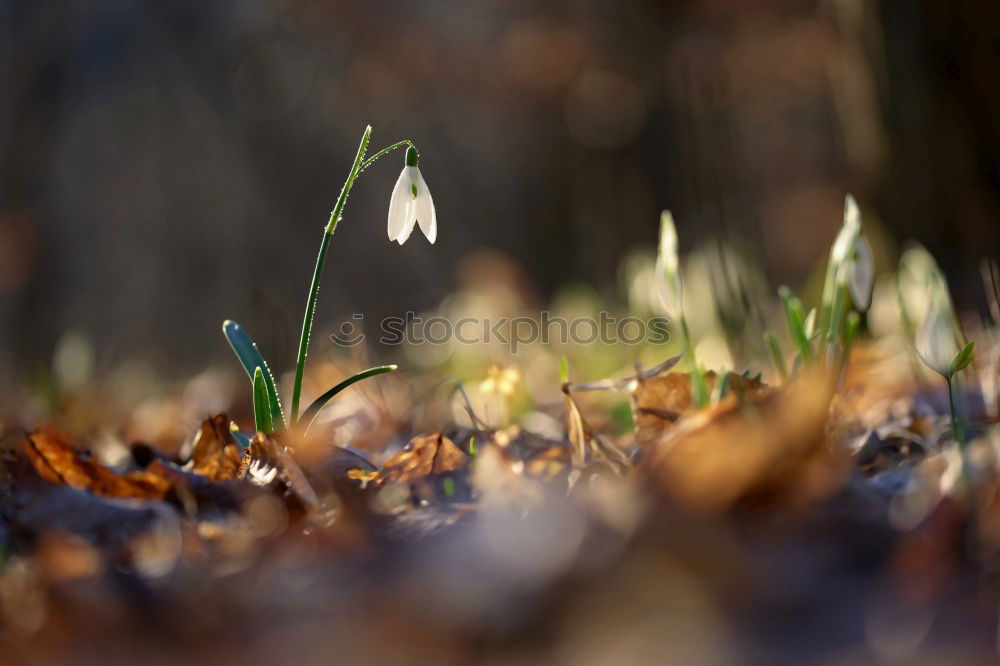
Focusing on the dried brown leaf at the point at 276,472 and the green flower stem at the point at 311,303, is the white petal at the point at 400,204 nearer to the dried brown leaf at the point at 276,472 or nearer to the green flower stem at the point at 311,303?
the green flower stem at the point at 311,303

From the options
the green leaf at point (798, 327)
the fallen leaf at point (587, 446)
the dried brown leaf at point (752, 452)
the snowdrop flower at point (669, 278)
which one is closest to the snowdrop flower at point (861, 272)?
the green leaf at point (798, 327)

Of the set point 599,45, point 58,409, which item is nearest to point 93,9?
point 599,45

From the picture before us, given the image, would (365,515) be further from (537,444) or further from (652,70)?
(652,70)

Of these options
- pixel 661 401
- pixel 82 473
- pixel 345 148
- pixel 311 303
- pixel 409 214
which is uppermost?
pixel 345 148

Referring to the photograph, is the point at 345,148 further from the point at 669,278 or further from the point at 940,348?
the point at 940,348

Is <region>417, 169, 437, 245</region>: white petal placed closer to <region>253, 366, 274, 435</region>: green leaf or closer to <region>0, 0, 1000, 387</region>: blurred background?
<region>253, 366, 274, 435</region>: green leaf

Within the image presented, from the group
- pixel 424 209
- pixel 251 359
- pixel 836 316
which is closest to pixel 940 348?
pixel 836 316
